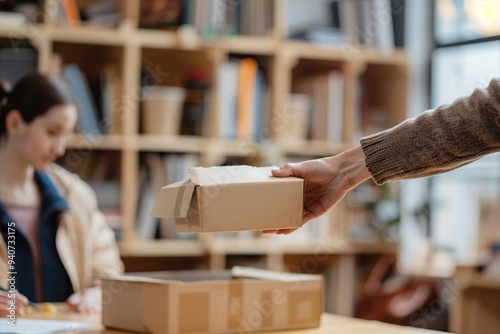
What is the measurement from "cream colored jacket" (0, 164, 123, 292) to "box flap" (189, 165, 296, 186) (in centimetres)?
117

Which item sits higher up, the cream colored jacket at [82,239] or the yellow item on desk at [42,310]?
the cream colored jacket at [82,239]

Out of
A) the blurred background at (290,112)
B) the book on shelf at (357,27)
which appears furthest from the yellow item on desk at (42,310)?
the book on shelf at (357,27)

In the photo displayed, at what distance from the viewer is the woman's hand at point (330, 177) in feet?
5.79

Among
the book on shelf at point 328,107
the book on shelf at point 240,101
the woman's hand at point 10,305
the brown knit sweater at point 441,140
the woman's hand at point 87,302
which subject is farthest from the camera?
the book on shelf at point 328,107

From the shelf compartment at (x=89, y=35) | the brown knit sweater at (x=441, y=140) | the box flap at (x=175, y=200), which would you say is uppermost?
the shelf compartment at (x=89, y=35)

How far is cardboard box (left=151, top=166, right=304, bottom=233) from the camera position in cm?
151

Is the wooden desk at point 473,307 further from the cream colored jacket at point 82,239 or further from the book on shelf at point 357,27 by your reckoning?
the cream colored jacket at point 82,239

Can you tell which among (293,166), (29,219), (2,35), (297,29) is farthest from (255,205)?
(297,29)

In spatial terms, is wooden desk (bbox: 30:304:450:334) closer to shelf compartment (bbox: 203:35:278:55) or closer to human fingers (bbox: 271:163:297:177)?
human fingers (bbox: 271:163:297:177)

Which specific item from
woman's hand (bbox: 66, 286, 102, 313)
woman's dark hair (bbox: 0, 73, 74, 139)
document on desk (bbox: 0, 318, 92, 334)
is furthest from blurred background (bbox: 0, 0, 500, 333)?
document on desk (bbox: 0, 318, 92, 334)

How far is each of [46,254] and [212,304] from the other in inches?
42.1

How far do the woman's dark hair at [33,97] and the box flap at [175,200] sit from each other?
1.15 meters

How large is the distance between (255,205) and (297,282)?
40 centimetres

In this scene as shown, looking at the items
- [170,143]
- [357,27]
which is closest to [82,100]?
[170,143]
